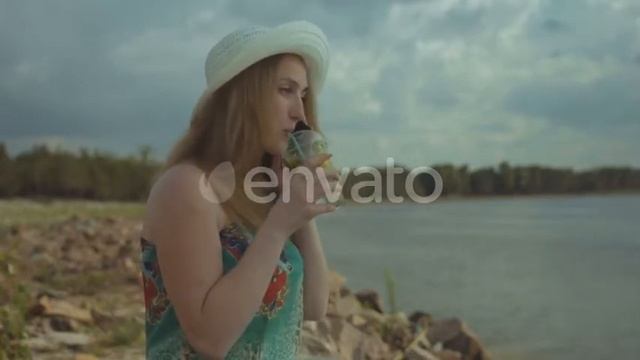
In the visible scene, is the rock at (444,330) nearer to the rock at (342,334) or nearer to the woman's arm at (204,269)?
the rock at (342,334)

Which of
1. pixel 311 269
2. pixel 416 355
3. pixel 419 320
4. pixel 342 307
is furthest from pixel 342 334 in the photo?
pixel 311 269

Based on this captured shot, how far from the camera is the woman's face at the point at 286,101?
1.75 m

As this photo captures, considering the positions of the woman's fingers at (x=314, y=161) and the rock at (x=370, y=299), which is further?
the rock at (x=370, y=299)

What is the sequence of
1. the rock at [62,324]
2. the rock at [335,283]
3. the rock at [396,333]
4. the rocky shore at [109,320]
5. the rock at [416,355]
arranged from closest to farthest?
1. the rocky shore at [109,320]
2. the rock at [62,324]
3. the rock at [416,355]
4. the rock at [396,333]
5. the rock at [335,283]

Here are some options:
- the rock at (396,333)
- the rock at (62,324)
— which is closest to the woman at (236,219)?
the rock at (62,324)

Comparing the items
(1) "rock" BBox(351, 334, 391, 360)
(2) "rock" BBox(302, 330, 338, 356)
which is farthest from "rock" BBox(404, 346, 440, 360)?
(2) "rock" BBox(302, 330, 338, 356)

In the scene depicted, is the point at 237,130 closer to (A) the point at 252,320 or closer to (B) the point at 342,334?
(A) the point at 252,320

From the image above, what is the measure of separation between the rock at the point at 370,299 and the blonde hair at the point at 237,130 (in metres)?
5.72

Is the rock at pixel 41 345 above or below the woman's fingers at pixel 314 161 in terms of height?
below

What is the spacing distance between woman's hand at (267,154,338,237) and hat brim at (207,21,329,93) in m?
0.22

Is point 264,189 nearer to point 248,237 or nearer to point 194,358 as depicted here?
point 248,237

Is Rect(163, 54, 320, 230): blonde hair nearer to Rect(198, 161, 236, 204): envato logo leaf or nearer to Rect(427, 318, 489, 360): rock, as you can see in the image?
Rect(198, 161, 236, 204): envato logo leaf

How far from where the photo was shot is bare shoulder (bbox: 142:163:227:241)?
1.65 meters

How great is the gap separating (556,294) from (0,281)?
8.42 m
